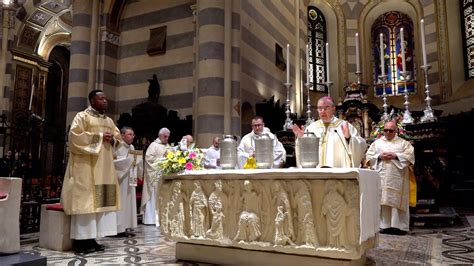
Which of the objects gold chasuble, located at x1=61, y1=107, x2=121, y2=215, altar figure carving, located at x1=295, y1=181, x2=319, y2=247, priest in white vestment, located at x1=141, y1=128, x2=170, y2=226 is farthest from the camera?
priest in white vestment, located at x1=141, y1=128, x2=170, y2=226

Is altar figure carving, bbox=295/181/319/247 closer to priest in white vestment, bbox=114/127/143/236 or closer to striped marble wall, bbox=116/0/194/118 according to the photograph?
priest in white vestment, bbox=114/127/143/236

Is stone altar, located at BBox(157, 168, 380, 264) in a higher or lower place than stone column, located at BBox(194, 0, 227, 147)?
lower

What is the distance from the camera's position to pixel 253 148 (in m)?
5.74

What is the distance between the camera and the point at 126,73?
12.1m

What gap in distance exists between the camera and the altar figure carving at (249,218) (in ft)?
12.4

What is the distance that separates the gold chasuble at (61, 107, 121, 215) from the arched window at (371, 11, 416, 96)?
14285 millimetres

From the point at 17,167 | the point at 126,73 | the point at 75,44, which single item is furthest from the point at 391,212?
the point at 75,44

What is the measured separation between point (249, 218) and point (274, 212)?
260 millimetres

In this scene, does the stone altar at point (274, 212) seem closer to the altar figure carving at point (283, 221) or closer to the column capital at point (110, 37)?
the altar figure carving at point (283, 221)

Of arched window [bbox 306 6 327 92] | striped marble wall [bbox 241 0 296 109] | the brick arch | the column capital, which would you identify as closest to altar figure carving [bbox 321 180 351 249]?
striped marble wall [bbox 241 0 296 109]

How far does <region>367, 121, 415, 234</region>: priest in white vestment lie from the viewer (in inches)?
247

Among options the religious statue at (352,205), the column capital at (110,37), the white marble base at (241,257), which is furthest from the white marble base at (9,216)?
the column capital at (110,37)

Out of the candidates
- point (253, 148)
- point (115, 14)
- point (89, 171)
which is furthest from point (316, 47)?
point (89, 171)

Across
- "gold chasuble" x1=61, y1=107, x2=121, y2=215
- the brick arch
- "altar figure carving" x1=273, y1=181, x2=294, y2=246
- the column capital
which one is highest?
the brick arch
